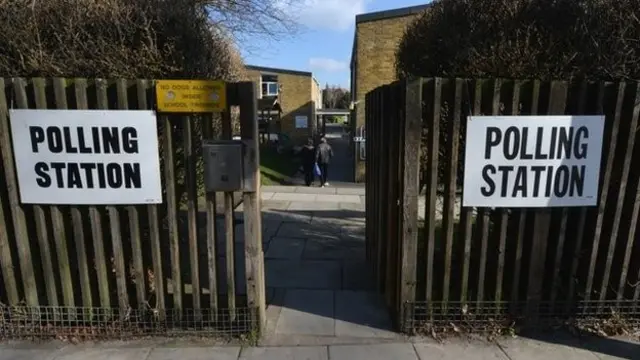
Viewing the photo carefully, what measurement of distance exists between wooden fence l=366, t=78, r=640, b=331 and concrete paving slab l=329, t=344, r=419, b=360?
272 millimetres

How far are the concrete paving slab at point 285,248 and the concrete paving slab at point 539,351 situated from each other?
2.77 m

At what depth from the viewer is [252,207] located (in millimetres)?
3299

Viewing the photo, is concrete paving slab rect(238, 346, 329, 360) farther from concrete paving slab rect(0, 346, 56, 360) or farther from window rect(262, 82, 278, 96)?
window rect(262, 82, 278, 96)

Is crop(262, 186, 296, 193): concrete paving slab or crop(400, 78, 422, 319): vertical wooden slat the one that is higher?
crop(400, 78, 422, 319): vertical wooden slat

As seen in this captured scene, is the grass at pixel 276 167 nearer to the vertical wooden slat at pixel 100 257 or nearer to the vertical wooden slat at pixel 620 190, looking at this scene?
the vertical wooden slat at pixel 100 257

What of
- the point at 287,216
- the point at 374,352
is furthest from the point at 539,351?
the point at 287,216

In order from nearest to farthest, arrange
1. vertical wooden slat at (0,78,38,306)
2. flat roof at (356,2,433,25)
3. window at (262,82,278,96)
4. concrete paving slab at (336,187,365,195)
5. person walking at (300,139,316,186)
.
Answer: vertical wooden slat at (0,78,38,306)
concrete paving slab at (336,187,365,195)
person walking at (300,139,316,186)
flat roof at (356,2,433,25)
window at (262,82,278,96)

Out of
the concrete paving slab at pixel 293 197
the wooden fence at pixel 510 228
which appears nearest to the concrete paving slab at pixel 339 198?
the concrete paving slab at pixel 293 197

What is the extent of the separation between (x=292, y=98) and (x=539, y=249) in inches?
1006

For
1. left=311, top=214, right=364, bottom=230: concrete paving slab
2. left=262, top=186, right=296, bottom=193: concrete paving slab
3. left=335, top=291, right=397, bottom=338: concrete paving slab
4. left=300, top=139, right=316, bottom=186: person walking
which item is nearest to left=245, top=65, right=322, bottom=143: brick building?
left=300, top=139, right=316, bottom=186: person walking

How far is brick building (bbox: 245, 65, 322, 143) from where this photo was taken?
27.1 m

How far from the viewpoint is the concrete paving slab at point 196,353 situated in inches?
127

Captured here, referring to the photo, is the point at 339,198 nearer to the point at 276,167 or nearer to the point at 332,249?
the point at 332,249

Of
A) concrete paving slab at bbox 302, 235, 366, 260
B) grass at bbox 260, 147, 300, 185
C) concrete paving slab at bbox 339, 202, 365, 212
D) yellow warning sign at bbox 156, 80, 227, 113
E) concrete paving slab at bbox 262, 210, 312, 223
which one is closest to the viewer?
yellow warning sign at bbox 156, 80, 227, 113
